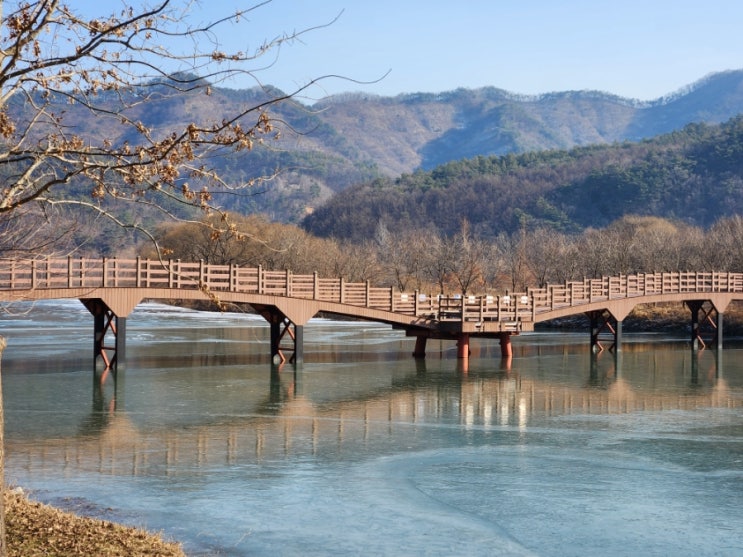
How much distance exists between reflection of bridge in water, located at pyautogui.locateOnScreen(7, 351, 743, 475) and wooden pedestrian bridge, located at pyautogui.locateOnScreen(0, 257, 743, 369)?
3280 mm

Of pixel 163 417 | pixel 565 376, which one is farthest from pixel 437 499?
pixel 565 376

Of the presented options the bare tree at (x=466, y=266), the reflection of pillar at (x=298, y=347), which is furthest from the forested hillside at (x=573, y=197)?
the reflection of pillar at (x=298, y=347)

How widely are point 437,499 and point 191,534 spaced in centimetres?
448

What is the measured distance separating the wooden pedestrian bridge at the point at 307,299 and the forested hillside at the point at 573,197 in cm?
11261

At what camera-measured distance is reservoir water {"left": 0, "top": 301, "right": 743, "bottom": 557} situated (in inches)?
594

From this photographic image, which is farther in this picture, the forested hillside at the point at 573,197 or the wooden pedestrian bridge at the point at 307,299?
the forested hillside at the point at 573,197

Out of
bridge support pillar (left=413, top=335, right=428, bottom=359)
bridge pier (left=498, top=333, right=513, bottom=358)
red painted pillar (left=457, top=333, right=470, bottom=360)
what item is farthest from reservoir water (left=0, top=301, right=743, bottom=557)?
bridge support pillar (left=413, top=335, right=428, bottom=359)

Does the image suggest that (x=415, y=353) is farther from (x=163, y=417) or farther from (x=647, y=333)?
(x=647, y=333)

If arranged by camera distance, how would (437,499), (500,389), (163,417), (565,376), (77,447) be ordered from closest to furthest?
(437,499)
(77,447)
(163,417)
(500,389)
(565,376)

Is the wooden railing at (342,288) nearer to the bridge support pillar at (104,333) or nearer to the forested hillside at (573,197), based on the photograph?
the bridge support pillar at (104,333)

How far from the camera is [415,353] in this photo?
45.0 meters

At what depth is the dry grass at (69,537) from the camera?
1157 cm

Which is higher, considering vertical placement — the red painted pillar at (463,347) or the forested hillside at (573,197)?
the forested hillside at (573,197)

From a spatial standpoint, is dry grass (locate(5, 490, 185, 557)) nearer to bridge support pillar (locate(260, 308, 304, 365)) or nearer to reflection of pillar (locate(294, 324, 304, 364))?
reflection of pillar (locate(294, 324, 304, 364))
